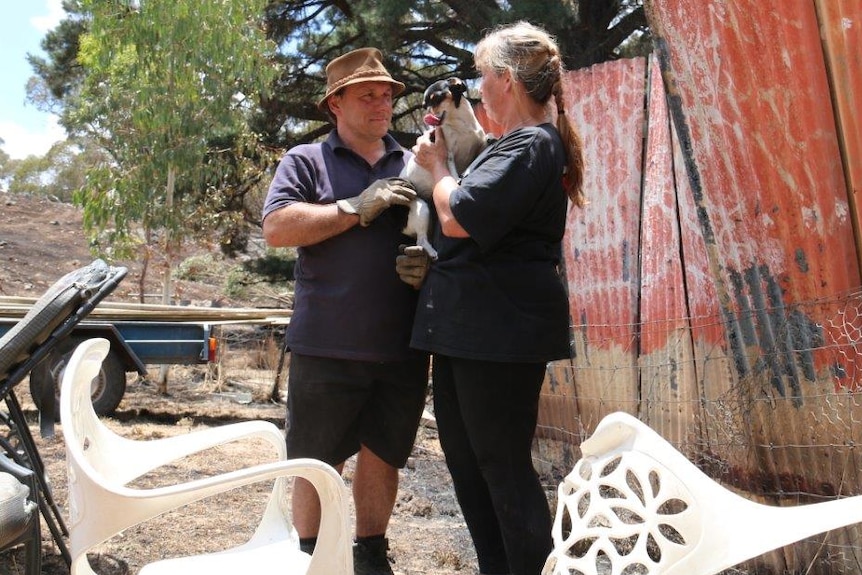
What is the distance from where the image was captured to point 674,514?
1.47 m

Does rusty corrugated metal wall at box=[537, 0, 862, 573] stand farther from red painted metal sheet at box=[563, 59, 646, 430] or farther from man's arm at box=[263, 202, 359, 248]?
man's arm at box=[263, 202, 359, 248]

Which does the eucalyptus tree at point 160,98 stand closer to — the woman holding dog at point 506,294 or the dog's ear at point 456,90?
the dog's ear at point 456,90

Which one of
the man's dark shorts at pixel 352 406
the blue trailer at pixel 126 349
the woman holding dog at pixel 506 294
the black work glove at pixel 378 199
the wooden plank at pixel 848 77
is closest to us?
the woman holding dog at pixel 506 294

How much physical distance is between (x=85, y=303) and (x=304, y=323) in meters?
0.75

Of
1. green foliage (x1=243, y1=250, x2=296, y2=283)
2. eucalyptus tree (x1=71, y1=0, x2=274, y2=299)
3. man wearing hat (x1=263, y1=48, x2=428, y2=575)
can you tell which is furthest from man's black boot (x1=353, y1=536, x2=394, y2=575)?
green foliage (x1=243, y1=250, x2=296, y2=283)

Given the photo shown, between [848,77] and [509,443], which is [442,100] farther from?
[848,77]

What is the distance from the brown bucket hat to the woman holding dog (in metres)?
0.65

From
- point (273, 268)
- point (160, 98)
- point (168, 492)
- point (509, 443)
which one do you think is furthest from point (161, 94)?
point (168, 492)

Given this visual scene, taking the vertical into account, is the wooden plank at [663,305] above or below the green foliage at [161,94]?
below

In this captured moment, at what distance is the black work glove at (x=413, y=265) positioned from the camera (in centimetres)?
275

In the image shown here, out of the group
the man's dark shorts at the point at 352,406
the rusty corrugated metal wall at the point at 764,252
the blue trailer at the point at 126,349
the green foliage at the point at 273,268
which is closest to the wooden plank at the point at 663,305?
the rusty corrugated metal wall at the point at 764,252

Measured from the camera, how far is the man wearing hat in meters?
2.89

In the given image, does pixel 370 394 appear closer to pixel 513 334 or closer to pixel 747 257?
pixel 513 334

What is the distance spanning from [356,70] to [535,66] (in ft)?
2.94
